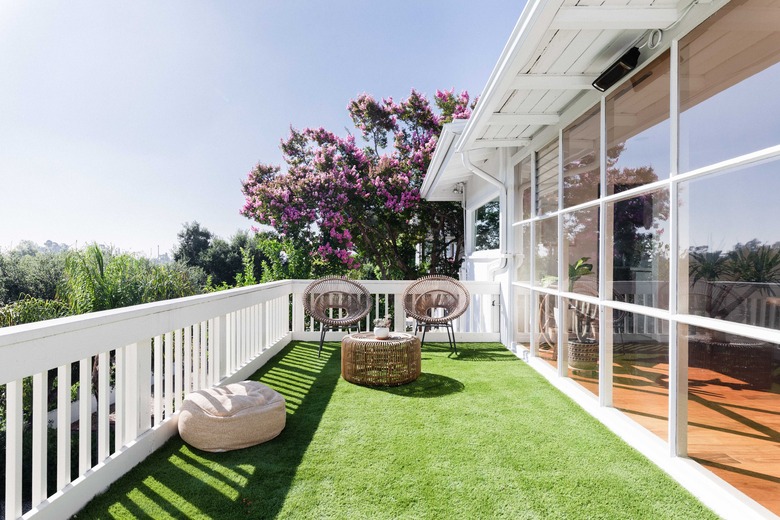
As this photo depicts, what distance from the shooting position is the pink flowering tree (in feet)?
29.5

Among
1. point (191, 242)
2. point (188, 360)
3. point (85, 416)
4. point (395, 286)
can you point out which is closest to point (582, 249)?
point (395, 286)

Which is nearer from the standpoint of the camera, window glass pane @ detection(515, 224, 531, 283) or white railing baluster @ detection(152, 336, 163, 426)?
white railing baluster @ detection(152, 336, 163, 426)

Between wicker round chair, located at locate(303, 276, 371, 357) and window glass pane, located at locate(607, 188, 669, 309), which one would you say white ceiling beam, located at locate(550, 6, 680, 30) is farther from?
wicker round chair, located at locate(303, 276, 371, 357)

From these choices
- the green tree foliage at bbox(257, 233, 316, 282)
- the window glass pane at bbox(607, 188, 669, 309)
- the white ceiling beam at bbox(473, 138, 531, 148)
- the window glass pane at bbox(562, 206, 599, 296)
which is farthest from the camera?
the green tree foliage at bbox(257, 233, 316, 282)

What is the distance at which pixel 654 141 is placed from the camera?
219 cm

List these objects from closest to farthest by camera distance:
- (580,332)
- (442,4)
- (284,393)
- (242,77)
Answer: (580,332)
(284,393)
(442,4)
(242,77)

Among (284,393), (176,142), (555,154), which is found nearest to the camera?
(284,393)

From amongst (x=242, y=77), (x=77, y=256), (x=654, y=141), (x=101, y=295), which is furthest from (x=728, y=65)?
(x=242, y=77)

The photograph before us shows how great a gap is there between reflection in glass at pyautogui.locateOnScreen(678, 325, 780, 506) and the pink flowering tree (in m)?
7.40

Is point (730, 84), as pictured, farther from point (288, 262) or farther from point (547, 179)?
point (288, 262)

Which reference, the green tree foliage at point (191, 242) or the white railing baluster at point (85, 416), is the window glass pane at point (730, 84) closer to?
the white railing baluster at point (85, 416)

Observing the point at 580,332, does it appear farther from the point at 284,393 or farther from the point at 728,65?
the point at 284,393

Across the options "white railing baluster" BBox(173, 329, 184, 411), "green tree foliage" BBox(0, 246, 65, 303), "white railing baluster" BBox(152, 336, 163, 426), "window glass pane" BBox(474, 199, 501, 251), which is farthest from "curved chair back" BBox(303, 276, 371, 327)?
"green tree foliage" BBox(0, 246, 65, 303)

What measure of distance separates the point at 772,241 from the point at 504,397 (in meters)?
2.13
